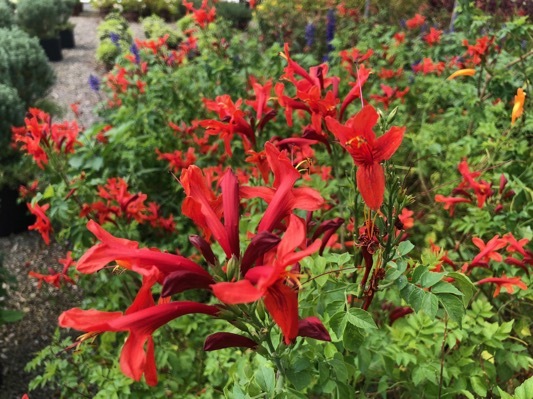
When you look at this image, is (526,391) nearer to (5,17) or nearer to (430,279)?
(430,279)

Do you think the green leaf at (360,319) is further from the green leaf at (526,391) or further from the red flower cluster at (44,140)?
the red flower cluster at (44,140)

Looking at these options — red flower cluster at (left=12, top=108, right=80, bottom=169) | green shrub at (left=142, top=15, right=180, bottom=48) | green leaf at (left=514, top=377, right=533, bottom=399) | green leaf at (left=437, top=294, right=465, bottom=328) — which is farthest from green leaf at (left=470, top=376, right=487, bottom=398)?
green shrub at (left=142, top=15, right=180, bottom=48)

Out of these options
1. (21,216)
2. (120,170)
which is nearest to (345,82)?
(120,170)

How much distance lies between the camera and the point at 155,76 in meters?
3.95

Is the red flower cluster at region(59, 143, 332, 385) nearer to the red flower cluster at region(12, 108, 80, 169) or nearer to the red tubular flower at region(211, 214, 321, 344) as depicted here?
the red tubular flower at region(211, 214, 321, 344)

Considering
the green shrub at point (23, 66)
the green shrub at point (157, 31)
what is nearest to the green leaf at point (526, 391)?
the green shrub at point (23, 66)

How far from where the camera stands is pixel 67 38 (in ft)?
37.4

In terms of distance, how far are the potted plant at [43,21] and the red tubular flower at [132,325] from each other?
10769 mm

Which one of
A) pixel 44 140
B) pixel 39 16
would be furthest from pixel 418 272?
pixel 39 16

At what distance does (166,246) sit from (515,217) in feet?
6.85

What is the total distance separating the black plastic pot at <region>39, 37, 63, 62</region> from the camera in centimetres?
1026

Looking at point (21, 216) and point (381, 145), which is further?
point (21, 216)

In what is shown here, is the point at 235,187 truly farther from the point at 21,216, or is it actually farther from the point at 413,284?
the point at 21,216

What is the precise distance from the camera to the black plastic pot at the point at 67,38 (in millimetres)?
11295
